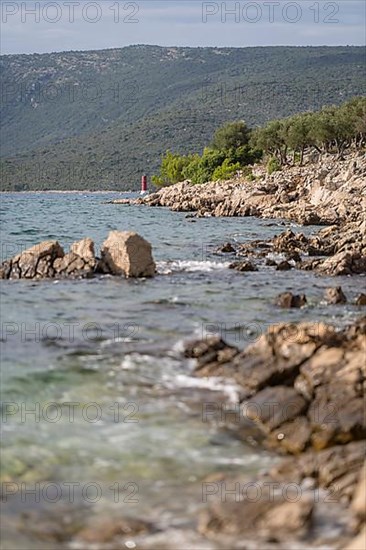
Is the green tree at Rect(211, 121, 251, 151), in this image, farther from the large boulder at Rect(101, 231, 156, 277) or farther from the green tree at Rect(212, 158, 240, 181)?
the large boulder at Rect(101, 231, 156, 277)

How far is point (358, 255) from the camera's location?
32.4 metres

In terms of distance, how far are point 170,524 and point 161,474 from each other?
1.59m

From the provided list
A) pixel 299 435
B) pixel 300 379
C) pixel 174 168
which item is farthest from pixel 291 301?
pixel 174 168

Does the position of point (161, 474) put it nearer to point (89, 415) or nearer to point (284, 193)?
point (89, 415)

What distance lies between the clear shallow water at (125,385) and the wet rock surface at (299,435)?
481 millimetres

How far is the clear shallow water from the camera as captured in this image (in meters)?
11.2

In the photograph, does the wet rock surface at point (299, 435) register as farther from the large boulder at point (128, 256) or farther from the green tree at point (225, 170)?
the green tree at point (225, 170)

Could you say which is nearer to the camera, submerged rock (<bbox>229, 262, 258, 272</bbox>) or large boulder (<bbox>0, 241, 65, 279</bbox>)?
large boulder (<bbox>0, 241, 65, 279</bbox>)

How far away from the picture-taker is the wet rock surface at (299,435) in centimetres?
965

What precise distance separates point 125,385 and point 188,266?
1864 centimetres

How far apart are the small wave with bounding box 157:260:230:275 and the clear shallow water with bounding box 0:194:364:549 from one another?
102 cm

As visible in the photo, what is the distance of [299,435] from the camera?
40.8 ft

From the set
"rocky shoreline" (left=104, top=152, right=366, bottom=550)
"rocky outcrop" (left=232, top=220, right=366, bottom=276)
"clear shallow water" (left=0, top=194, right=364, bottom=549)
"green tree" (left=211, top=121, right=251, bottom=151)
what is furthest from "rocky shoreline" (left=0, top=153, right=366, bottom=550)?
"green tree" (left=211, top=121, right=251, bottom=151)

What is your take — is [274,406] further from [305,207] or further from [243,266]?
[305,207]
